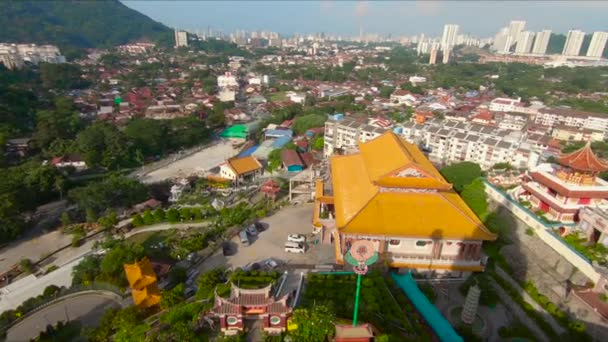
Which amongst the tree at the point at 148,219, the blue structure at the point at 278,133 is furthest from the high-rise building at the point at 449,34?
the tree at the point at 148,219

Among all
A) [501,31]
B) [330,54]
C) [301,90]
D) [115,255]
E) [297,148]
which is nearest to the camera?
[115,255]

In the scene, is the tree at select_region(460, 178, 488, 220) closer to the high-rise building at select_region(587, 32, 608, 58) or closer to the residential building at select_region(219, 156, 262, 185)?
the residential building at select_region(219, 156, 262, 185)

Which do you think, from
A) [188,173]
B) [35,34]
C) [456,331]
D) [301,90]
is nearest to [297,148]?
[188,173]

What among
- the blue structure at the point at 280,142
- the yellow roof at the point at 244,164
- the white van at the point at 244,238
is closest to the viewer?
the white van at the point at 244,238

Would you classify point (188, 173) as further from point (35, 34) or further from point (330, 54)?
point (330, 54)

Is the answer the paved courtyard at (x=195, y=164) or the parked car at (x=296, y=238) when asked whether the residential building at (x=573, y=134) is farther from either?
the parked car at (x=296, y=238)
